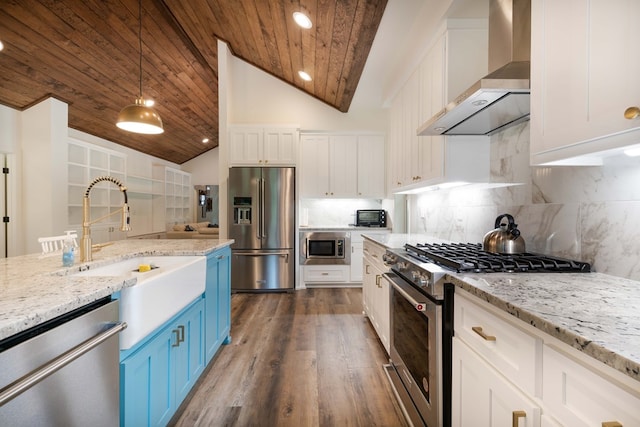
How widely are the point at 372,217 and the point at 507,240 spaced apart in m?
3.04

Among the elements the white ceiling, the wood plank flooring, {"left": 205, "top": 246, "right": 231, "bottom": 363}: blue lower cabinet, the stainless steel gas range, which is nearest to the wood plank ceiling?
the white ceiling

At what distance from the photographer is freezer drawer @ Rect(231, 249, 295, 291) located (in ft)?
14.0

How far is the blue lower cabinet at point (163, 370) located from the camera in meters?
1.20

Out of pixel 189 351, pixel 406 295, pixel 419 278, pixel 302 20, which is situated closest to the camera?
pixel 419 278

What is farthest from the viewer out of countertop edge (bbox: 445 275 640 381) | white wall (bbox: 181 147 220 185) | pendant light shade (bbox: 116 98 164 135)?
white wall (bbox: 181 147 220 185)

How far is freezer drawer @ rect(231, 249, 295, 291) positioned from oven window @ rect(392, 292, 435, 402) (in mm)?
2501

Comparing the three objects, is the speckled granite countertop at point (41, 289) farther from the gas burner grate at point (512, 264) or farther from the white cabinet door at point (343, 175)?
the white cabinet door at point (343, 175)

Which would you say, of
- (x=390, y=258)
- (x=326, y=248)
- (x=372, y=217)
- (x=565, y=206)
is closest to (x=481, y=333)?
(x=565, y=206)

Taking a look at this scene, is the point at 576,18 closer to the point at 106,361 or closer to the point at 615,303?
the point at 615,303

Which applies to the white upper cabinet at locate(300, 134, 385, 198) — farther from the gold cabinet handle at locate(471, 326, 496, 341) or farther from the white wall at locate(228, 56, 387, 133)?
the gold cabinet handle at locate(471, 326, 496, 341)

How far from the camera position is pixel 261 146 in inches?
175

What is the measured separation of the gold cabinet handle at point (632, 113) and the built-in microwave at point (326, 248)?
3.80 metres

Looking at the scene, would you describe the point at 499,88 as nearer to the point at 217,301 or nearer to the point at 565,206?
the point at 565,206

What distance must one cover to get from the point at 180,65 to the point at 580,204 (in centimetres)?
535
